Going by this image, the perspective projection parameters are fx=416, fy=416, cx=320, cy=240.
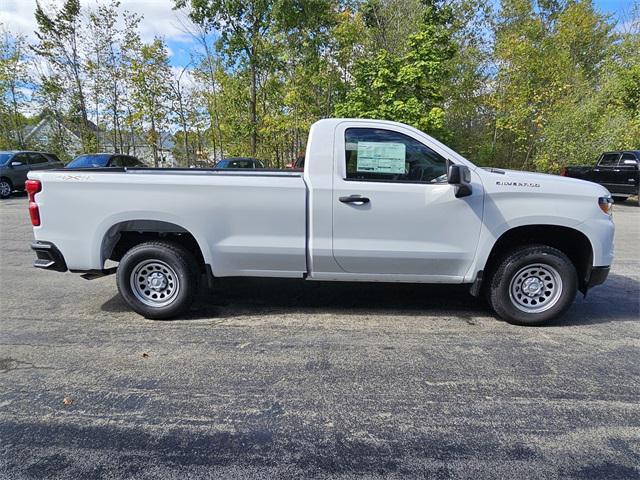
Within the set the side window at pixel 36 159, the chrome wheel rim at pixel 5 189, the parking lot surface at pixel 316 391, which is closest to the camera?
the parking lot surface at pixel 316 391

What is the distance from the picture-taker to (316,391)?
307cm

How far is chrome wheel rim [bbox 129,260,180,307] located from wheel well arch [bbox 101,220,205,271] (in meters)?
0.32

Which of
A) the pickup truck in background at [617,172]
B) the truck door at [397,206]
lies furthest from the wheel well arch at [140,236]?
the pickup truck in background at [617,172]

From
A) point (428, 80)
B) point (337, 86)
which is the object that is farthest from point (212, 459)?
point (337, 86)

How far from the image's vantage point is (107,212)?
4.19 m

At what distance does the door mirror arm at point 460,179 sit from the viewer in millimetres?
3865

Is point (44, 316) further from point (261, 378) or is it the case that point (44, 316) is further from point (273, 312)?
point (261, 378)

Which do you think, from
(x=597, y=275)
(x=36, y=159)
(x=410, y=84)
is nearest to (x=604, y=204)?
(x=597, y=275)

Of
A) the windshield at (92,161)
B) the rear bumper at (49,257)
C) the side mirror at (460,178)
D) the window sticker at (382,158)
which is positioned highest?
the windshield at (92,161)

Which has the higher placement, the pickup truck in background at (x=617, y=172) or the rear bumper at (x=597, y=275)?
the pickup truck in background at (x=617, y=172)

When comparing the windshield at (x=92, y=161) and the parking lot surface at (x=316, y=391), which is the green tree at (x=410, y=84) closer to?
the windshield at (x=92, y=161)

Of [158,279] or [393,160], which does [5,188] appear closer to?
[158,279]

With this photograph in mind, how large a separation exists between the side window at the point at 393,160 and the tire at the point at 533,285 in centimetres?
117

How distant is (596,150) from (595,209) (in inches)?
722
